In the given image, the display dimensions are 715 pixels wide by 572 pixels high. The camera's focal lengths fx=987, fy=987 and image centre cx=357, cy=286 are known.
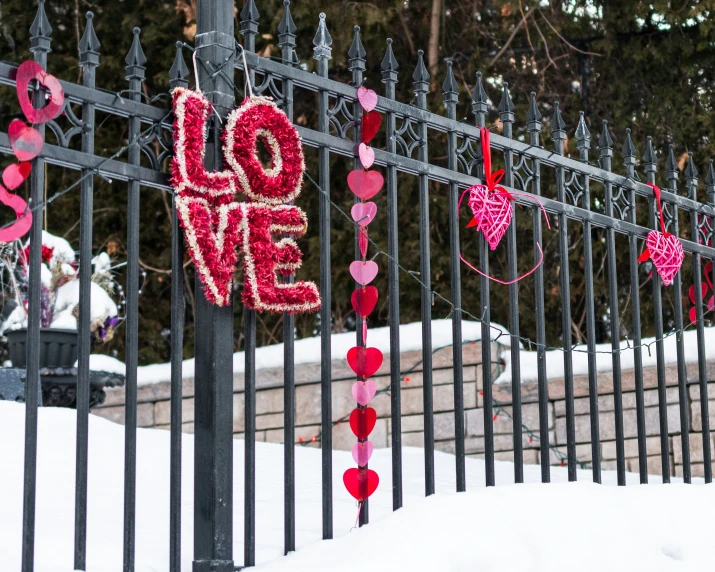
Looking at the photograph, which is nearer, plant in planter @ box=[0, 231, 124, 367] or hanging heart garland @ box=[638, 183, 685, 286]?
hanging heart garland @ box=[638, 183, 685, 286]

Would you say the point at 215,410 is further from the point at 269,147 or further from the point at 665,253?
the point at 665,253

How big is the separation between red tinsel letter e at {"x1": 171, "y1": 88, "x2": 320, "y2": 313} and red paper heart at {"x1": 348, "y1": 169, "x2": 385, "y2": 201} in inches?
10.1

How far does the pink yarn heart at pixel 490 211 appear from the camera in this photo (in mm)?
3581

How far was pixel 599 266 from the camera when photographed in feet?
30.1

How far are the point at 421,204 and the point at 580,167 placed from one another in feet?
3.27

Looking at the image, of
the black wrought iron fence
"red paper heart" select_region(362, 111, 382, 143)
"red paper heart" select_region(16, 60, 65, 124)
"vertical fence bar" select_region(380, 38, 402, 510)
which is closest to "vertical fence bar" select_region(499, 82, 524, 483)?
the black wrought iron fence

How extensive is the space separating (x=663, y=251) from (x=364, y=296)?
1.81 m

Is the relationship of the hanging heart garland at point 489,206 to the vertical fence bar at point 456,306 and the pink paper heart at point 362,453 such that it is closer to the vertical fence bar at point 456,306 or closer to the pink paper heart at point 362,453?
the vertical fence bar at point 456,306

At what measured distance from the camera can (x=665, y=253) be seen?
14.5 feet

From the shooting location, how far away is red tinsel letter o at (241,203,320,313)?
284 centimetres

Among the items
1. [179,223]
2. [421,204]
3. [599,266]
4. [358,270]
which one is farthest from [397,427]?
[599,266]

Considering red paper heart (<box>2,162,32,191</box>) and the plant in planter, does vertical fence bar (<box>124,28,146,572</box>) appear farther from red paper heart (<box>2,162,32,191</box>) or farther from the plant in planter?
the plant in planter

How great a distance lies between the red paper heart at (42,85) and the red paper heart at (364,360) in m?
1.17

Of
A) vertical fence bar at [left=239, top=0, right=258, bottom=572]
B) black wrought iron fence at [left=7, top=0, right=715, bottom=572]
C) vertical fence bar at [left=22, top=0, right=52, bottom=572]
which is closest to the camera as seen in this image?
vertical fence bar at [left=22, top=0, right=52, bottom=572]
